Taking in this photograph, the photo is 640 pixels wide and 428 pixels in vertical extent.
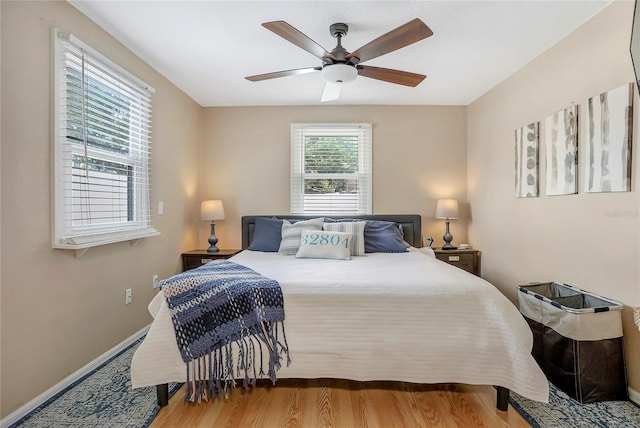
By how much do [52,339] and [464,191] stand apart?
4.15m

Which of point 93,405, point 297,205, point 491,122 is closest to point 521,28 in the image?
point 491,122

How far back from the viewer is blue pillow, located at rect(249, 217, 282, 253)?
3.37 meters

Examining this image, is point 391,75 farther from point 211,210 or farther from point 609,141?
point 211,210

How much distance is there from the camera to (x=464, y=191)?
4.05 metres

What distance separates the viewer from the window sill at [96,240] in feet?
6.30

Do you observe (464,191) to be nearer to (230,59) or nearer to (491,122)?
(491,122)

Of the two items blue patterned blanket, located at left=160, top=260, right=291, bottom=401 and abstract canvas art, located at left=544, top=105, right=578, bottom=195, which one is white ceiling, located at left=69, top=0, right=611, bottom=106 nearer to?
abstract canvas art, located at left=544, top=105, right=578, bottom=195

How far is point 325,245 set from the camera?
293 centimetres

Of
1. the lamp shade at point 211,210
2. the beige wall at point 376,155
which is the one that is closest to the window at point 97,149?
the lamp shade at point 211,210

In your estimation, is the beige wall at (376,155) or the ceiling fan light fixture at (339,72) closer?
the ceiling fan light fixture at (339,72)

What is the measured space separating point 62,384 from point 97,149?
1.50 meters

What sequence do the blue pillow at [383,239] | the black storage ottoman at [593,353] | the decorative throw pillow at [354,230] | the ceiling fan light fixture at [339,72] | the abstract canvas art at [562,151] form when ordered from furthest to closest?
the blue pillow at [383,239] < the decorative throw pillow at [354,230] < the abstract canvas art at [562,151] < the ceiling fan light fixture at [339,72] < the black storage ottoman at [593,353]

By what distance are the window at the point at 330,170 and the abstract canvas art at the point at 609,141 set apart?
7.22 ft

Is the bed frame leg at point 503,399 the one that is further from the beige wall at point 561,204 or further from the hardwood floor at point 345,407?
the beige wall at point 561,204
